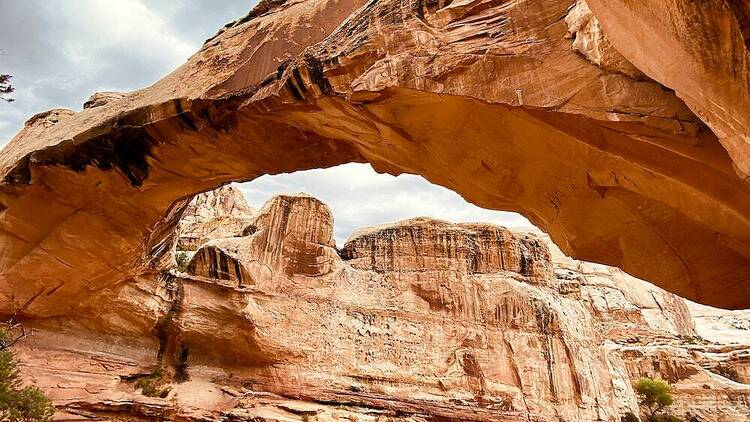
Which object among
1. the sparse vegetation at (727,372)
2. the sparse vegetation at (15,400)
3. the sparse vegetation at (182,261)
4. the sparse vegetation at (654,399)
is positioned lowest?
the sparse vegetation at (15,400)

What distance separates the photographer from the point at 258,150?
10.4 m

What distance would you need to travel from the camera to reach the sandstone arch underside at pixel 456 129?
5023mm

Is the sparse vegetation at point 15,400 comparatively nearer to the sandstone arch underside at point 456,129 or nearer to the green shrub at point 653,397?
the sandstone arch underside at point 456,129

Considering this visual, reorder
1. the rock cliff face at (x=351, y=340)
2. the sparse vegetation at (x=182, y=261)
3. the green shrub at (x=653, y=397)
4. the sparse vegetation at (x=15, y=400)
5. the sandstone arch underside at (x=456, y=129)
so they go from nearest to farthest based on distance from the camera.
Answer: the sandstone arch underside at (x=456, y=129) < the sparse vegetation at (x=15, y=400) < the rock cliff face at (x=351, y=340) < the sparse vegetation at (x=182, y=261) < the green shrub at (x=653, y=397)

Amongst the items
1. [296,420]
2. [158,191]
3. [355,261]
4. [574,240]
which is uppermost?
[355,261]

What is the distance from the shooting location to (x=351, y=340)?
20.5 metres

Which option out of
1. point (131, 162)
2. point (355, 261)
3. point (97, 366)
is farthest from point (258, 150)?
point (355, 261)

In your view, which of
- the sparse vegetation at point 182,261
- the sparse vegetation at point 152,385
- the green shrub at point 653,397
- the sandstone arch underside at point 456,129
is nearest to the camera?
the sandstone arch underside at point 456,129

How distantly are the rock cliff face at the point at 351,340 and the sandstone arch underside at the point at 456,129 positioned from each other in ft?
12.6

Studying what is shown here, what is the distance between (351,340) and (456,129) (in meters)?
14.6

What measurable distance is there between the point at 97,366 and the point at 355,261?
11.9m

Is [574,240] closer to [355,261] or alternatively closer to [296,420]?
[296,420]

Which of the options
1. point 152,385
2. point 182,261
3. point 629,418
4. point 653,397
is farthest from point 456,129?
point 653,397

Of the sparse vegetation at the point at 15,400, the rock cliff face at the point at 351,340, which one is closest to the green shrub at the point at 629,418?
the rock cliff face at the point at 351,340
